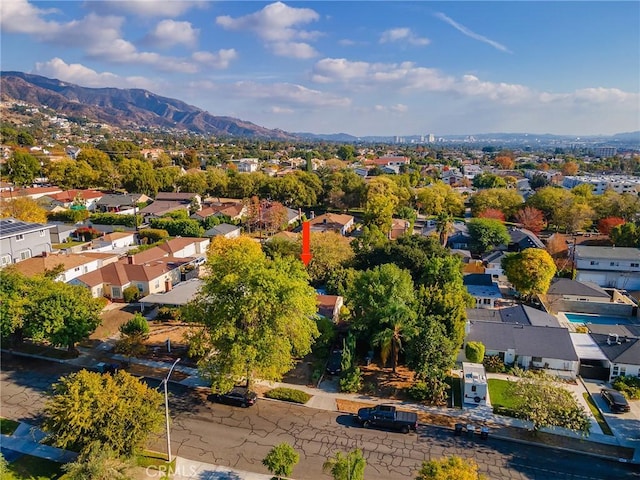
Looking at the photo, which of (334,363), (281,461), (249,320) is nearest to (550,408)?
(334,363)

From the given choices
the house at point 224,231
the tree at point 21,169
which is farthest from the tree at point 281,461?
the tree at point 21,169

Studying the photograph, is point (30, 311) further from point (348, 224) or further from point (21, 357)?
point (348, 224)

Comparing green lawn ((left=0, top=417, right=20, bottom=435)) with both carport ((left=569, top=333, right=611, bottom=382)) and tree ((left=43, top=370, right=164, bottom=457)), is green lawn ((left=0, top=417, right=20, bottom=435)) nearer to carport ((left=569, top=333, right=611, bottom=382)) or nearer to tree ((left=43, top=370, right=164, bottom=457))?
tree ((left=43, top=370, right=164, bottom=457))

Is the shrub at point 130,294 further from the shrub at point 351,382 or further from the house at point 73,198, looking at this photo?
the house at point 73,198

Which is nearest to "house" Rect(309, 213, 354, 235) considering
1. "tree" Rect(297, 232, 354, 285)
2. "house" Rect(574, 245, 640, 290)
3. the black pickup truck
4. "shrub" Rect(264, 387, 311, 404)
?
"tree" Rect(297, 232, 354, 285)

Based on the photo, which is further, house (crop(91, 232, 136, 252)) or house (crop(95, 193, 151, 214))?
house (crop(95, 193, 151, 214))

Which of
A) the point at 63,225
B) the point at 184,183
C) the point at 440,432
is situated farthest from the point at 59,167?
the point at 440,432

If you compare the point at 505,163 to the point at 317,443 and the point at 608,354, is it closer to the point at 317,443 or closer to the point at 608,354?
the point at 608,354

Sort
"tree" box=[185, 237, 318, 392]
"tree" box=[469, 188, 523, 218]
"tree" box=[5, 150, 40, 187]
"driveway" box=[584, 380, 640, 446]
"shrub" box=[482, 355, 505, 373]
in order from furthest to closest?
"tree" box=[5, 150, 40, 187] → "tree" box=[469, 188, 523, 218] → "shrub" box=[482, 355, 505, 373] → "tree" box=[185, 237, 318, 392] → "driveway" box=[584, 380, 640, 446]
